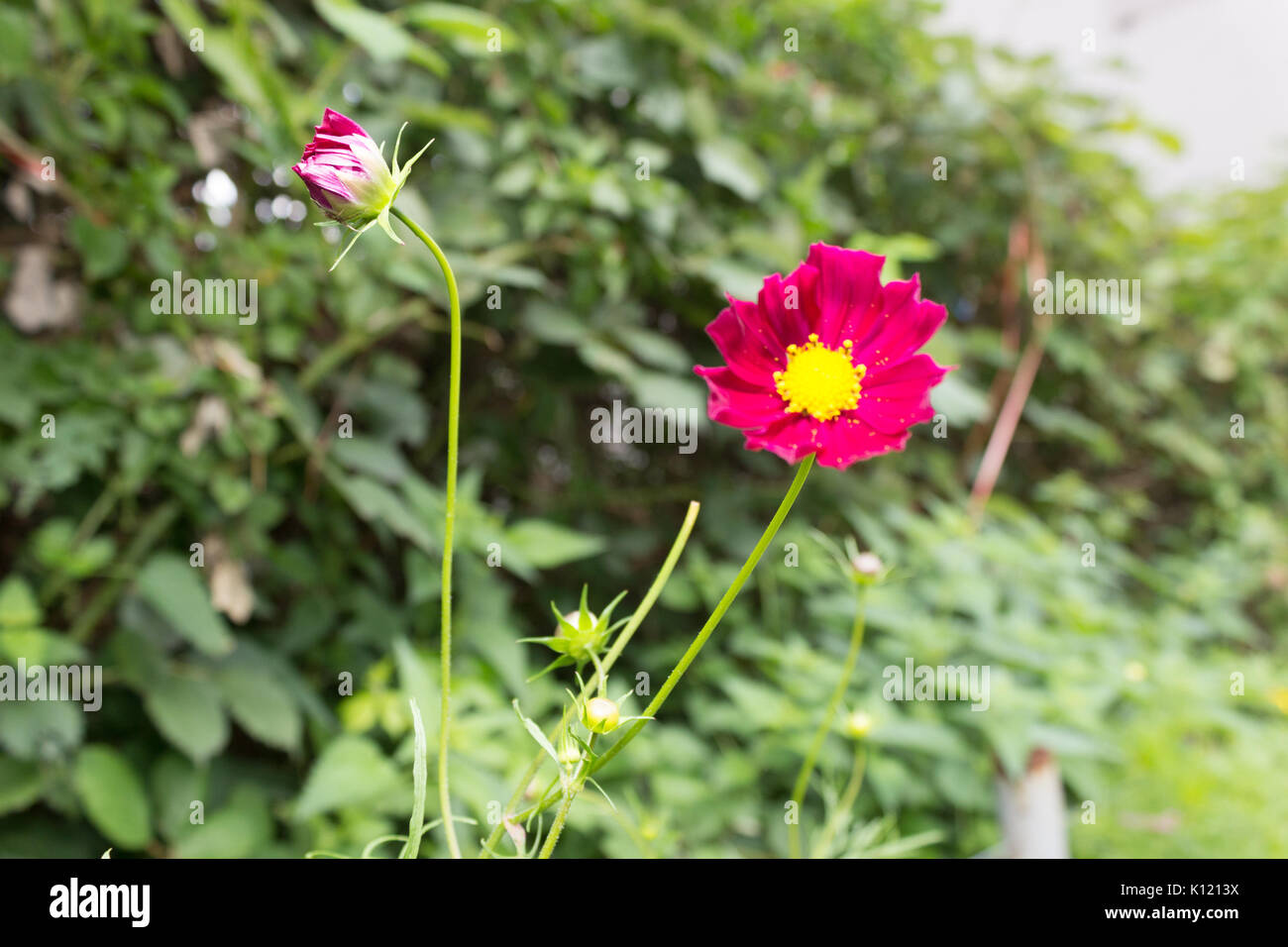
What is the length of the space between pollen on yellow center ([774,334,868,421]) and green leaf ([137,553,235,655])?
0.70 metres

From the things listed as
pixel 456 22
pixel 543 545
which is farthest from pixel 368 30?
pixel 543 545

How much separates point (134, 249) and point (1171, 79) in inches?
108

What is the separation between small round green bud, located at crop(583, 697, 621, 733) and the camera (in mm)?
241

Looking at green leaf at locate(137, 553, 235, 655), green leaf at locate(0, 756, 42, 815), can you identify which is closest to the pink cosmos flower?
green leaf at locate(137, 553, 235, 655)

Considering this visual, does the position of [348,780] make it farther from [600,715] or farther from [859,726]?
[600,715]

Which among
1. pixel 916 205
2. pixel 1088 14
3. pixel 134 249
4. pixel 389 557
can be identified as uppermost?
pixel 1088 14

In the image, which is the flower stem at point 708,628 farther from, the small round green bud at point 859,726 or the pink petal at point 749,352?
the small round green bud at point 859,726

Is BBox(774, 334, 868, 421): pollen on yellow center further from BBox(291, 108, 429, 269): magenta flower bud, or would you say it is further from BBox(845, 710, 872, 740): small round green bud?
BBox(845, 710, 872, 740): small round green bud

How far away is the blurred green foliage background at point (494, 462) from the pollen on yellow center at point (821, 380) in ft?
0.93

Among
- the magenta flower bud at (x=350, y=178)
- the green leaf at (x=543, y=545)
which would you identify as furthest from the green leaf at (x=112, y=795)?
the magenta flower bud at (x=350, y=178)
